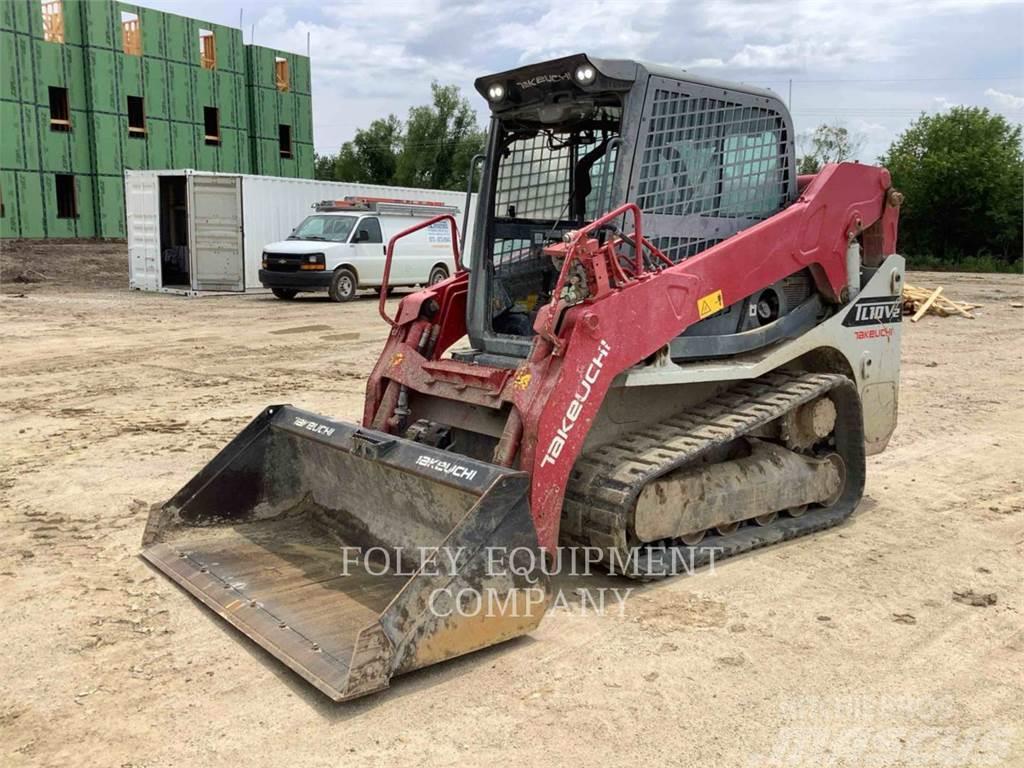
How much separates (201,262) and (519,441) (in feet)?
63.3

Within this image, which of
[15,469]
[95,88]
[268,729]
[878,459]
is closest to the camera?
[268,729]

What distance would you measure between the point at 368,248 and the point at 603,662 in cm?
1762

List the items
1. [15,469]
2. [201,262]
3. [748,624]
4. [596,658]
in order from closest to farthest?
[596,658] < [748,624] < [15,469] < [201,262]

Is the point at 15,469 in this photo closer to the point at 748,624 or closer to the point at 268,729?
the point at 268,729

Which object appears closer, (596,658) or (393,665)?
(393,665)

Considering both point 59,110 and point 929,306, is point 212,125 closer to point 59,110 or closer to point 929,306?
point 59,110

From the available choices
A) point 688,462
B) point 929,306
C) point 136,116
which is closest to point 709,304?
point 688,462

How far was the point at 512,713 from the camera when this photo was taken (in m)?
3.59

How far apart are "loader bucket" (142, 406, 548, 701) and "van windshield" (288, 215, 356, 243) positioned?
1533 cm

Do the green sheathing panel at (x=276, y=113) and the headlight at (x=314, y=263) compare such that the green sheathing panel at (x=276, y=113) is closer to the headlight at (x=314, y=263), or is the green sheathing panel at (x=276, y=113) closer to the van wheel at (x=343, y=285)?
the van wheel at (x=343, y=285)

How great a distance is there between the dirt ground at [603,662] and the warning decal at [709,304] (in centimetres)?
132

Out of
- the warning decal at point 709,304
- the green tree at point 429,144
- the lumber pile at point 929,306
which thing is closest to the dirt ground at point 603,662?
the warning decal at point 709,304

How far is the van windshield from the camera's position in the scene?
20438 millimetres

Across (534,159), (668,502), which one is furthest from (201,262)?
(668,502)
